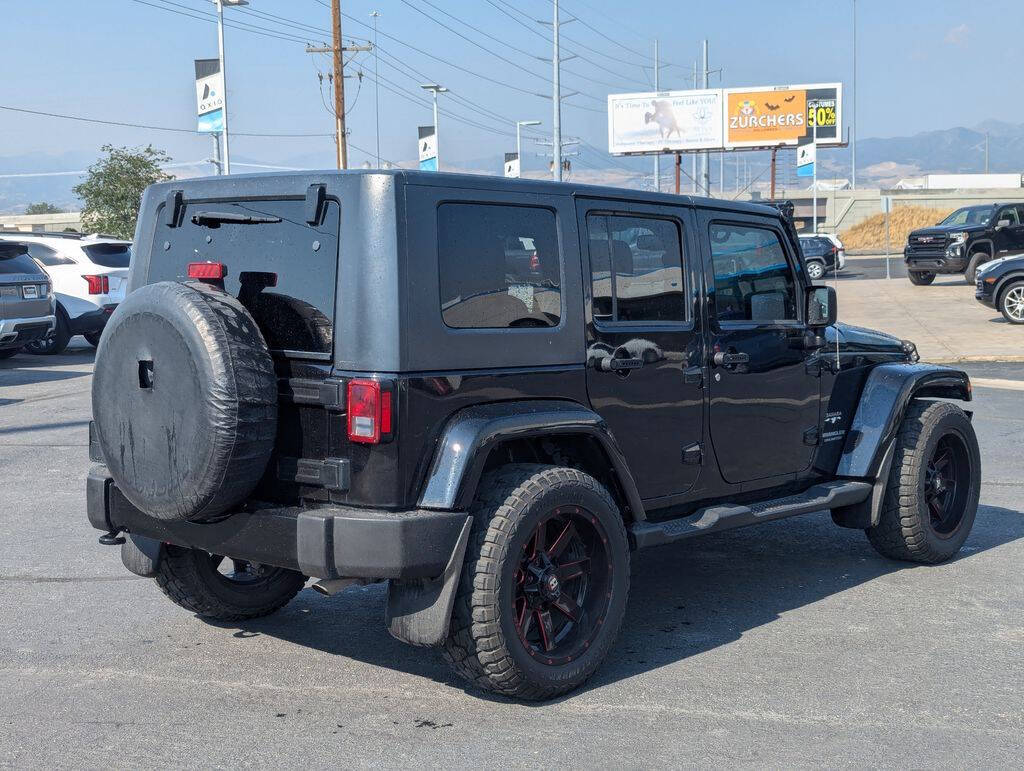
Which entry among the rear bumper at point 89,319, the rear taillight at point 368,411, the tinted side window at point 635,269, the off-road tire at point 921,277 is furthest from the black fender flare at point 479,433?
the off-road tire at point 921,277

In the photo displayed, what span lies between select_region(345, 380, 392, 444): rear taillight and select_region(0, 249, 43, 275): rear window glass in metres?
13.3

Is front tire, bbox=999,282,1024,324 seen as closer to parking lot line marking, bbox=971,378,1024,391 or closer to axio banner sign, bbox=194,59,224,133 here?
parking lot line marking, bbox=971,378,1024,391

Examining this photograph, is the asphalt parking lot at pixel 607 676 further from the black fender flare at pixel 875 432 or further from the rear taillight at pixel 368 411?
the rear taillight at pixel 368 411

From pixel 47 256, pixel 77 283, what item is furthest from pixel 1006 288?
pixel 47 256

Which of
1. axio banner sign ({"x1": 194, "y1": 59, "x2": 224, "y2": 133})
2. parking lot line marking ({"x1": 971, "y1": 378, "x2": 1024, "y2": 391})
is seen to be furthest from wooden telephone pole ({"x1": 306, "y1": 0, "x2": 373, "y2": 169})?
parking lot line marking ({"x1": 971, "y1": 378, "x2": 1024, "y2": 391})

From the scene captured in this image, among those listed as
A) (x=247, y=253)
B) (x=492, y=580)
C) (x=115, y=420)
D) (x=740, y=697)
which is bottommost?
(x=740, y=697)

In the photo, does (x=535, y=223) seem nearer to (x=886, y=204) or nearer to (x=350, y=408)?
(x=350, y=408)

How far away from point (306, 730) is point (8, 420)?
29.3 feet

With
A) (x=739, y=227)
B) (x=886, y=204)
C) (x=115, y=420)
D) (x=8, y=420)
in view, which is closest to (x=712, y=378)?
(x=739, y=227)

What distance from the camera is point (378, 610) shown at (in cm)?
566

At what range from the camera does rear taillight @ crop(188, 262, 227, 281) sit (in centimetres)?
438

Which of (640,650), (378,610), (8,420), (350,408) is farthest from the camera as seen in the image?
(8,420)

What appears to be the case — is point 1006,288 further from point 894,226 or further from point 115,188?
point 894,226

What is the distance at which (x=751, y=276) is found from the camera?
5793 millimetres
